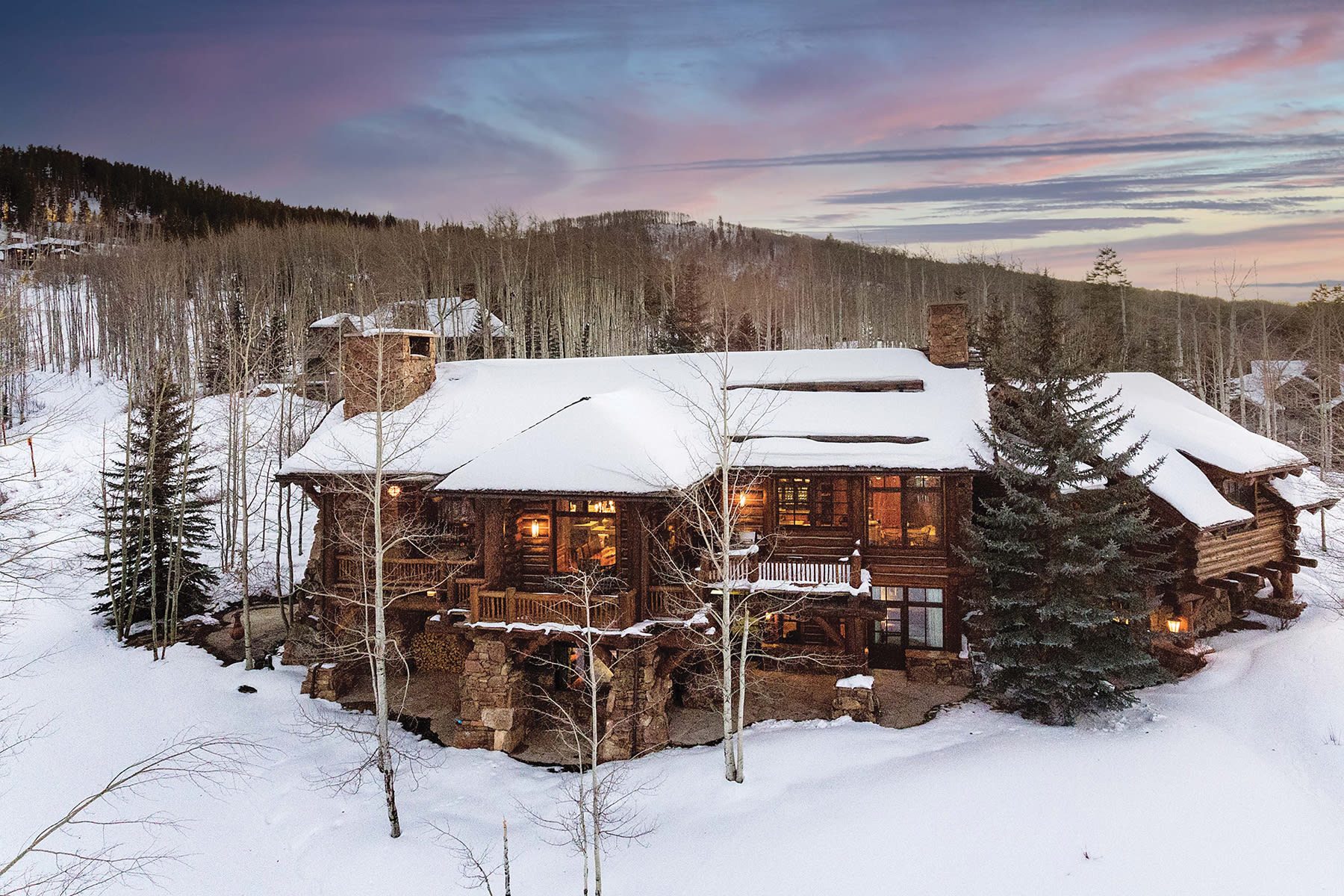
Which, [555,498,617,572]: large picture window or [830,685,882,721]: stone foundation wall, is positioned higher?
[555,498,617,572]: large picture window

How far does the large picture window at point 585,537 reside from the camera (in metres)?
19.0

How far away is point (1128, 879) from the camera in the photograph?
1098 cm

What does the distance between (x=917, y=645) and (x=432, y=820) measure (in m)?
13.0

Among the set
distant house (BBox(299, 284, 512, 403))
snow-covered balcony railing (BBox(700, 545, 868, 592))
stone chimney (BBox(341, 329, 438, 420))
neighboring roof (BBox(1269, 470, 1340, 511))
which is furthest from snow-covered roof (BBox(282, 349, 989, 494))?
distant house (BBox(299, 284, 512, 403))

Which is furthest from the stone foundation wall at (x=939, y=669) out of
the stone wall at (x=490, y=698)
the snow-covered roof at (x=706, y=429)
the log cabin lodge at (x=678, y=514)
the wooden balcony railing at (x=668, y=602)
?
the stone wall at (x=490, y=698)

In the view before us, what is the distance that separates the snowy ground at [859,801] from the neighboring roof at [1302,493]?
4893 mm

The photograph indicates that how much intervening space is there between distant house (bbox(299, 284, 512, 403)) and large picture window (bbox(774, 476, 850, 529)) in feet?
84.7

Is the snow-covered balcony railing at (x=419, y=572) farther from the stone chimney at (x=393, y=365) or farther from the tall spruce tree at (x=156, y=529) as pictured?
the tall spruce tree at (x=156, y=529)

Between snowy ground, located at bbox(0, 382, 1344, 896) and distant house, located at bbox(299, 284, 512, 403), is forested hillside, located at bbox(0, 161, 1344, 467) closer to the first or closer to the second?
distant house, located at bbox(299, 284, 512, 403)

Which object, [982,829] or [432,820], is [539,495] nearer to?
[432,820]

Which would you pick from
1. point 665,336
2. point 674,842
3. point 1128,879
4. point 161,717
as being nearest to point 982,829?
point 1128,879

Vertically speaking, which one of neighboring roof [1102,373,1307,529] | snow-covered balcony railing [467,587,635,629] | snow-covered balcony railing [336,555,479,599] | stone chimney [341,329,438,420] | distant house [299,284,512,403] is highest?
distant house [299,284,512,403]

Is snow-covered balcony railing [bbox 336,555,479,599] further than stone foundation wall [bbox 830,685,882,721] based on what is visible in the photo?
Yes

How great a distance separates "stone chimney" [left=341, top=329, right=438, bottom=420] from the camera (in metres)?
20.8
